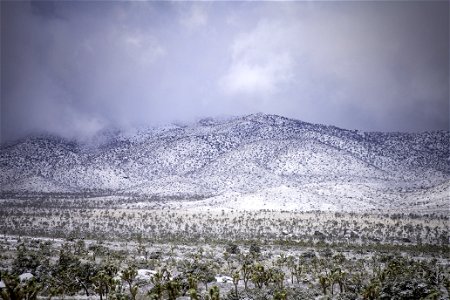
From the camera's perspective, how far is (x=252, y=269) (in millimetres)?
20328

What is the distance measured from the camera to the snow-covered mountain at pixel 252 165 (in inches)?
3022

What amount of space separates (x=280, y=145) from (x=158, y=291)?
325ft

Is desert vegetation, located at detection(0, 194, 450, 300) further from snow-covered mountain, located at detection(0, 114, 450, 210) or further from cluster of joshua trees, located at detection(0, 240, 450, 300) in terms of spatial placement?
snow-covered mountain, located at detection(0, 114, 450, 210)

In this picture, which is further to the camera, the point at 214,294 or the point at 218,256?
the point at 218,256

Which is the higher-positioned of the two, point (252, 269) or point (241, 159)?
point (241, 159)

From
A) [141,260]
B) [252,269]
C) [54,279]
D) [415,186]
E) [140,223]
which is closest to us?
[54,279]

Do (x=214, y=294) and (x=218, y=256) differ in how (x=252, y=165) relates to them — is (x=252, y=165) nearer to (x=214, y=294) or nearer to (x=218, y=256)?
(x=218, y=256)

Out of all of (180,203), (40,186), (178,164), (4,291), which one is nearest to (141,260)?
(4,291)

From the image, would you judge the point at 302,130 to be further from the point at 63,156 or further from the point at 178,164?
the point at 63,156

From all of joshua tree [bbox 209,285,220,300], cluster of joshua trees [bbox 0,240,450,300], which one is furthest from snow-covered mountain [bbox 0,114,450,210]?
joshua tree [bbox 209,285,220,300]

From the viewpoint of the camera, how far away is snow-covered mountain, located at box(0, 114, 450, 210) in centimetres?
7675

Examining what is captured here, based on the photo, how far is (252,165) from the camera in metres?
102

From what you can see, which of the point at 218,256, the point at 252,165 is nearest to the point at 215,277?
the point at 218,256

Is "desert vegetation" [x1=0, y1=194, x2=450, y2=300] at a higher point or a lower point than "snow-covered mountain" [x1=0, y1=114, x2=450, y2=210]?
lower
